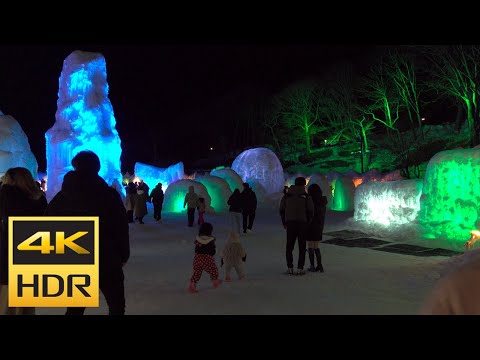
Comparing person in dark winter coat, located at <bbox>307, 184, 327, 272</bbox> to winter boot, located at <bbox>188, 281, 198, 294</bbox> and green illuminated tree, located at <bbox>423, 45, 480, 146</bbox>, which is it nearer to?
winter boot, located at <bbox>188, 281, 198, 294</bbox>

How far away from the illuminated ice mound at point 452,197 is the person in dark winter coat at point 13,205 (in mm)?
9346

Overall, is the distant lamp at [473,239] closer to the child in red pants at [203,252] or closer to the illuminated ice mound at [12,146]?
the child in red pants at [203,252]

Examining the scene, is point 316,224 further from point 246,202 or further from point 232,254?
point 246,202

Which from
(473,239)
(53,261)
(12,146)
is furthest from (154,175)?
(53,261)

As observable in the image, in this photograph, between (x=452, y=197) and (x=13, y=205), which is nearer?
(x=13, y=205)

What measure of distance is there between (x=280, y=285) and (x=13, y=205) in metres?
4.27

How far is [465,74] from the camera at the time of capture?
26.7m

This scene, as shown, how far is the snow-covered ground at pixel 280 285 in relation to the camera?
5.80m

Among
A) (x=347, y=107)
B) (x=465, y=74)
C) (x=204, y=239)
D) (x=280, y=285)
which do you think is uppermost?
(x=347, y=107)

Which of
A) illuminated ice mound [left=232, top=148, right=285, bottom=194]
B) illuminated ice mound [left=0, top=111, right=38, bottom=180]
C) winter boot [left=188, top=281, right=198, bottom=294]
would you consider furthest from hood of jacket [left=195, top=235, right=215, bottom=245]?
illuminated ice mound [left=232, top=148, right=285, bottom=194]
